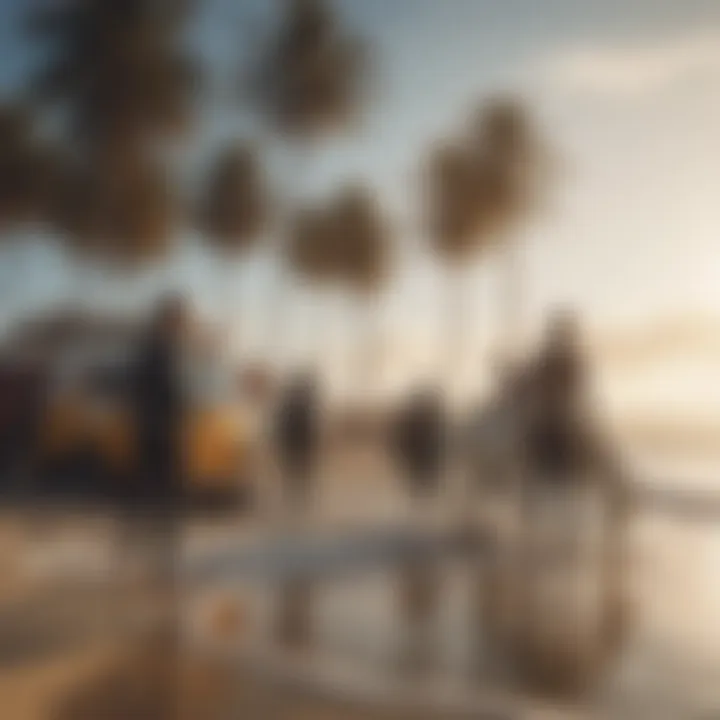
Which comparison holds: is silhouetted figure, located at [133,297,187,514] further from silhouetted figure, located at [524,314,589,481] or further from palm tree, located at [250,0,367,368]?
silhouetted figure, located at [524,314,589,481]

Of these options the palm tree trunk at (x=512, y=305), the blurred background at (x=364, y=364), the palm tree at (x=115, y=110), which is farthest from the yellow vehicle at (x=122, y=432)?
the palm tree trunk at (x=512, y=305)

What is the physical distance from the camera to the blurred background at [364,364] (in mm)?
791

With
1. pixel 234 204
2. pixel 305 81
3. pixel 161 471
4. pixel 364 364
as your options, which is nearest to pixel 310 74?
pixel 305 81

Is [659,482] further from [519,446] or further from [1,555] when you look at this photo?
[1,555]

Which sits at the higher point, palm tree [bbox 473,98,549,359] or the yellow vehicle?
palm tree [bbox 473,98,549,359]

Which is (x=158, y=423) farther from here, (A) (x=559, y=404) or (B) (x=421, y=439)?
(A) (x=559, y=404)

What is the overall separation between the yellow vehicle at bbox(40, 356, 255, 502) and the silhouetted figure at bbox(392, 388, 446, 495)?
0.38 feet

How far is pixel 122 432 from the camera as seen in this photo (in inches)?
32.2

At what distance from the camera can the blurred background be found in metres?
0.79

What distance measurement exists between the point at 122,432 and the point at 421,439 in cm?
23

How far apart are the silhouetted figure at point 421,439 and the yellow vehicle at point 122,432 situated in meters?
0.12

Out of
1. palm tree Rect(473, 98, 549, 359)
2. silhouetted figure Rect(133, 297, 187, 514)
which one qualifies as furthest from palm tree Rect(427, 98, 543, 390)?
silhouetted figure Rect(133, 297, 187, 514)

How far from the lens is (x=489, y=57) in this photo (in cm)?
81

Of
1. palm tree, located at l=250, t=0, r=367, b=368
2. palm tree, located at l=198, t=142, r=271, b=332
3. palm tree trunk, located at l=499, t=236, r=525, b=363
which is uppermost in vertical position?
palm tree, located at l=250, t=0, r=367, b=368
